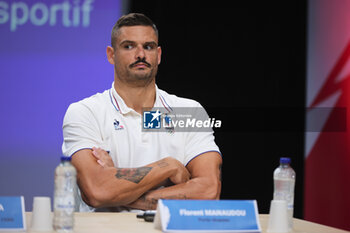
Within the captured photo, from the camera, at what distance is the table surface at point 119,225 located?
1775mm

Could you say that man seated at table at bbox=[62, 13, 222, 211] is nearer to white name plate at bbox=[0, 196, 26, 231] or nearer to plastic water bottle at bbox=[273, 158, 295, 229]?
plastic water bottle at bbox=[273, 158, 295, 229]

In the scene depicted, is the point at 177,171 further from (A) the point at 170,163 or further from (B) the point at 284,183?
(B) the point at 284,183

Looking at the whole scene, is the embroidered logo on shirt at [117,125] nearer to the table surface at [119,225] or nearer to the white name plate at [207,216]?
→ the table surface at [119,225]

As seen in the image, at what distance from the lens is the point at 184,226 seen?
165 cm

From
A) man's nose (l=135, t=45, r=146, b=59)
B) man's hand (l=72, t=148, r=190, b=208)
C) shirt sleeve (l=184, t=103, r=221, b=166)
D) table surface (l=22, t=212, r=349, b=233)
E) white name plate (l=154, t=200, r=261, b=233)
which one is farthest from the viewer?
man's nose (l=135, t=45, r=146, b=59)

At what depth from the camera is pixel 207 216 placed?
1.69m

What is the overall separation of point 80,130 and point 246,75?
183cm

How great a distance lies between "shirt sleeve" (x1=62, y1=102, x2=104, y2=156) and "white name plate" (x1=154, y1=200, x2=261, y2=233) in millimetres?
1082

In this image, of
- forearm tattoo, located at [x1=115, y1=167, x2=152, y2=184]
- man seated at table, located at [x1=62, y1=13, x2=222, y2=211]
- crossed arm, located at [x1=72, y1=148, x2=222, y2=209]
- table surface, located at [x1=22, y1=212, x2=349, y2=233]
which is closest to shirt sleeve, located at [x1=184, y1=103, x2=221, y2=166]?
man seated at table, located at [x1=62, y1=13, x2=222, y2=211]

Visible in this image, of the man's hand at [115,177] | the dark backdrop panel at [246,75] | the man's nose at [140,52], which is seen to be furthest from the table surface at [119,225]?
the dark backdrop panel at [246,75]

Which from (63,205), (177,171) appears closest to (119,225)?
(63,205)

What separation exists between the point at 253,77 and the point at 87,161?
1979 millimetres

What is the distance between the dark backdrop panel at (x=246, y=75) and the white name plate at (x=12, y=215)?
8.26 feet

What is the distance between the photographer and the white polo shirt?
283 cm
